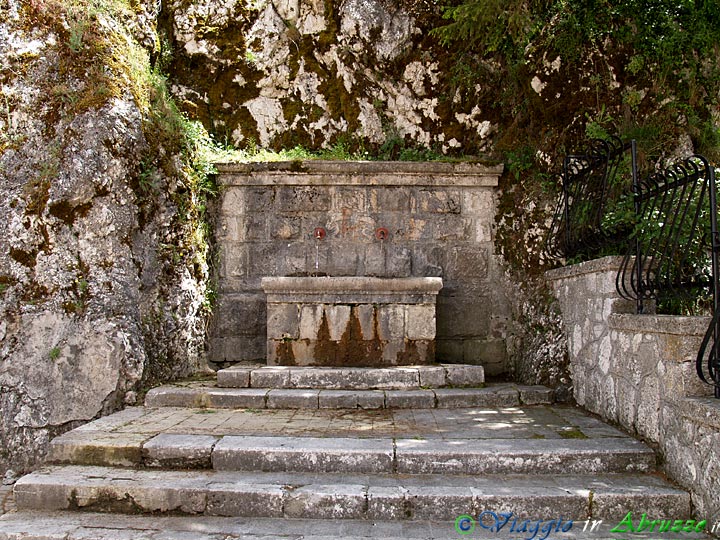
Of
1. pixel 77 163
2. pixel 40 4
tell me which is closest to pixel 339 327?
pixel 77 163

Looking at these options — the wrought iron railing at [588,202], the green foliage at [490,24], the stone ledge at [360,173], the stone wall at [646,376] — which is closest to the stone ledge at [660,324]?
the stone wall at [646,376]

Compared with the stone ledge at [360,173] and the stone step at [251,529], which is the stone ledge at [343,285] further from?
the stone step at [251,529]

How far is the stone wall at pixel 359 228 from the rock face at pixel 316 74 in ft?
2.84

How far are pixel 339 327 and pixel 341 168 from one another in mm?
2062

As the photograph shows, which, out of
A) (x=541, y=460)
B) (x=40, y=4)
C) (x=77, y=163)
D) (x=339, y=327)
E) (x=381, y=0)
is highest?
(x=381, y=0)

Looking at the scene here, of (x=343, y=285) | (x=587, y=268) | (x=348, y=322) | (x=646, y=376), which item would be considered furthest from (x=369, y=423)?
(x=587, y=268)

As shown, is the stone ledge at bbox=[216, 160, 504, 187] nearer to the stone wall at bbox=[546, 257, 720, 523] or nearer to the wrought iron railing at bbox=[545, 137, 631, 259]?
the wrought iron railing at bbox=[545, 137, 631, 259]

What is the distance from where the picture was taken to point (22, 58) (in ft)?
18.2

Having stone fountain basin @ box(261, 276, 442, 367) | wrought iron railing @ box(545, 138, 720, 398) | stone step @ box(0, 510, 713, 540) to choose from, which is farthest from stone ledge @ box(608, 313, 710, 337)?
stone fountain basin @ box(261, 276, 442, 367)

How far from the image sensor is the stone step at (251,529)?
310 cm

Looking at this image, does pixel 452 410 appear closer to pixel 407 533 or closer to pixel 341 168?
pixel 407 533

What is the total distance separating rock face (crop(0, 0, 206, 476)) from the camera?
193 inches

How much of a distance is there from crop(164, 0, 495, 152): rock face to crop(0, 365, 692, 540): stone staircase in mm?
4113

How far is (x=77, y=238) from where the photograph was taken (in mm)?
5203
